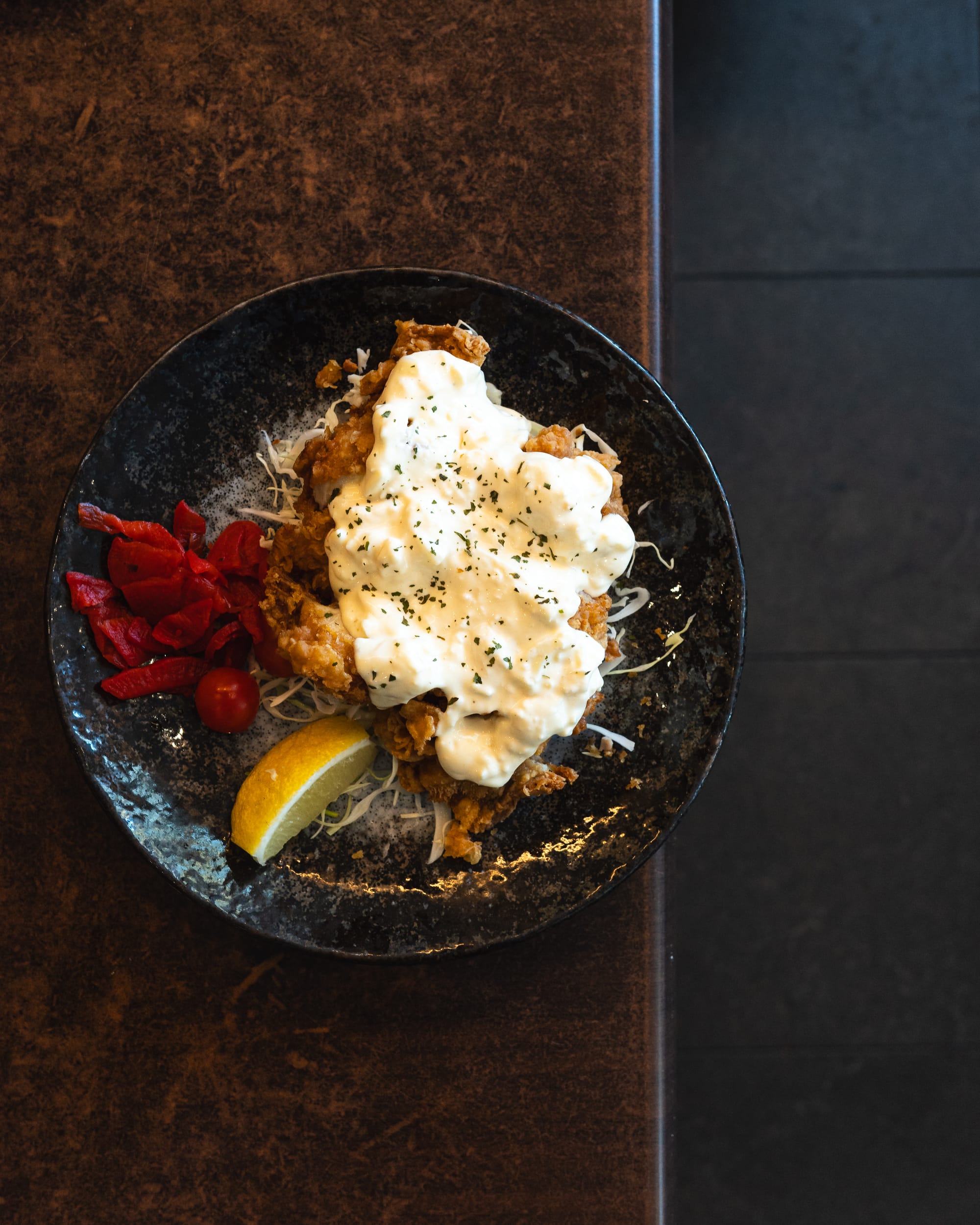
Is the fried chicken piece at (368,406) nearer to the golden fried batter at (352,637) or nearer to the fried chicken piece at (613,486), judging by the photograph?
the golden fried batter at (352,637)

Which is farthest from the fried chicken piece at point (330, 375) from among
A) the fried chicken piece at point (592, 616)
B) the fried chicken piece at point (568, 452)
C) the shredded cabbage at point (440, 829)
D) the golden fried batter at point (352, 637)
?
the shredded cabbage at point (440, 829)

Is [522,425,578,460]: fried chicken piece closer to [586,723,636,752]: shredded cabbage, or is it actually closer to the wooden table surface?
the wooden table surface

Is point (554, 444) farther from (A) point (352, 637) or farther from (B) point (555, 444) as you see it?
(A) point (352, 637)

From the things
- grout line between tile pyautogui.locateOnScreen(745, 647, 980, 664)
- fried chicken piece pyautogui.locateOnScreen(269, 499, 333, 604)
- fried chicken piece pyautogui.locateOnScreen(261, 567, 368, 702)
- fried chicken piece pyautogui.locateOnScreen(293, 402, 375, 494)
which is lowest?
grout line between tile pyautogui.locateOnScreen(745, 647, 980, 664)

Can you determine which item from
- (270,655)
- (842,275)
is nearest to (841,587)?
(842,275)

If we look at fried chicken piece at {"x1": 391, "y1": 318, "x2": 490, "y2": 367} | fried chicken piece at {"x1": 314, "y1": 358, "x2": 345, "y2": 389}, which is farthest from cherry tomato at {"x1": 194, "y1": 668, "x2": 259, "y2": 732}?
fried chicken piece at {"x1": 391, "y1": 318, "x2": 490, "y2": 367}

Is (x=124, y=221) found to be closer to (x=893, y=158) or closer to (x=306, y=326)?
(x=306, y=326)

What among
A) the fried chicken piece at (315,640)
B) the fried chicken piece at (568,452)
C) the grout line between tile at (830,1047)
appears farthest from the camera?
the grout line between tile at (830,1047)
